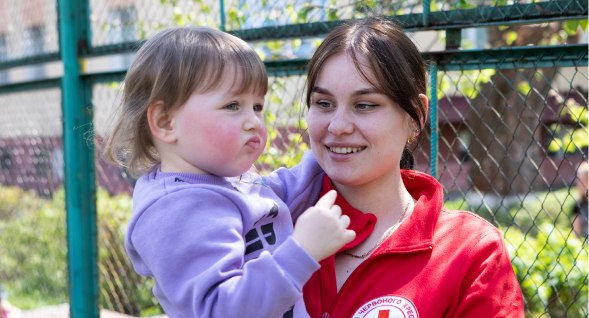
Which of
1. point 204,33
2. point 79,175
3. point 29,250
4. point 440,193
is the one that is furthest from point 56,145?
point 440,193

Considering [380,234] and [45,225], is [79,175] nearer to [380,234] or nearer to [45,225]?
[380,234]

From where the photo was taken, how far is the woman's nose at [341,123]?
1.54 metres

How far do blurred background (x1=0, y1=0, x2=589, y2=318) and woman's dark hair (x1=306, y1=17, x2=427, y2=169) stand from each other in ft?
1.43

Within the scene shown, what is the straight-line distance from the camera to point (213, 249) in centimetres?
119

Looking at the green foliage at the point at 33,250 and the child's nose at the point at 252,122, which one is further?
the green foliage at the point at 33,250

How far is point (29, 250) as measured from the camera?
5.48m

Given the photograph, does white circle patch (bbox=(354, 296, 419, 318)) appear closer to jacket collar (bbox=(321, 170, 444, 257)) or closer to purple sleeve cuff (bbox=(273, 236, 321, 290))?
jacket collar (bbox=(321, 170, 444, 257))

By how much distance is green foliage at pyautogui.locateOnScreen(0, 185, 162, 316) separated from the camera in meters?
4.91

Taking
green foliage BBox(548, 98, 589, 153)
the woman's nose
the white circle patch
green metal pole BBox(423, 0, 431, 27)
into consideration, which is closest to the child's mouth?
the woman's nose

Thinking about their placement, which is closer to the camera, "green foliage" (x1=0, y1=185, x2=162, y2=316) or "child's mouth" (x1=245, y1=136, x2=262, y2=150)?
"child's mouth" (x1=245, y1=136, x2=262, y2=150)

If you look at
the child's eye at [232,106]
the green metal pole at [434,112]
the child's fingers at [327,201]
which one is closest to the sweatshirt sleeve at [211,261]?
the child's fingers at [327,201]

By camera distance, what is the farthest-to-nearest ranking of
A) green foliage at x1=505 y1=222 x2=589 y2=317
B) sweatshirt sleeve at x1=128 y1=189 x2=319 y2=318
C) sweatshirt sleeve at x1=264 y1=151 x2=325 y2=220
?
1. green foliage at x1=505 y1=222 x2=589 y2=317
2. sweatshirt sleeve at x1=264 y1=151 x2=325 y2=220
3. sweatshirt sleeve at x1=128 y1=189 x2=319 y2=318

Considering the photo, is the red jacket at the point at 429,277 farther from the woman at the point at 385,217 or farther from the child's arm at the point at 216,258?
the child's arm at the point at 216,258

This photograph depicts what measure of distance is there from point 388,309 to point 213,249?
0.55m
